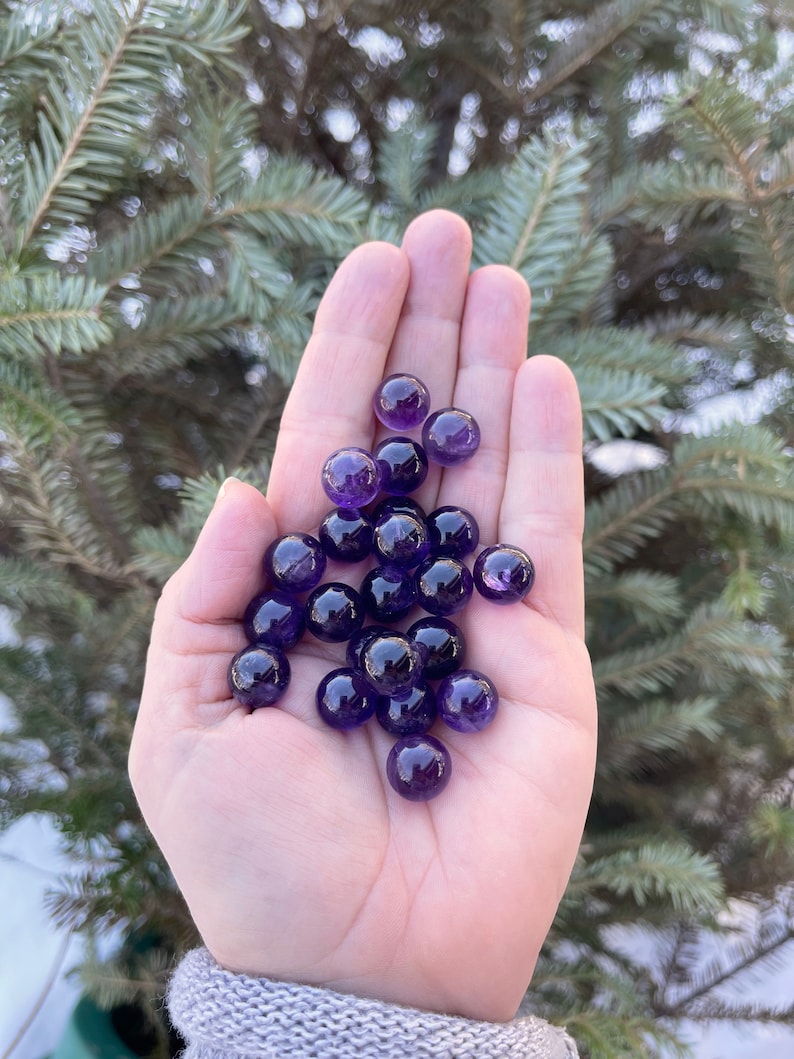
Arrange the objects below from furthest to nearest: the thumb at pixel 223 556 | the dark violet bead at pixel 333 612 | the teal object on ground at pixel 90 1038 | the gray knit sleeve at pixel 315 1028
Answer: the teal object on ground at pixel 90 1038 < the dark violet bead at pixel 333 612 < the thumb at pixel 223 556 < the gray knit sleeve at pixel 315 1028

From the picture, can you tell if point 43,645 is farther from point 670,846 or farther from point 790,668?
point 790,668

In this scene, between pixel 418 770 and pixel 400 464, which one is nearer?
pixel 418 770

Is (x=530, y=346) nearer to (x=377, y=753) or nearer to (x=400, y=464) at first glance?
(x=400, y=464)

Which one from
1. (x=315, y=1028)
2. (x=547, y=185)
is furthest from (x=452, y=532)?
(x=315, y=1028)

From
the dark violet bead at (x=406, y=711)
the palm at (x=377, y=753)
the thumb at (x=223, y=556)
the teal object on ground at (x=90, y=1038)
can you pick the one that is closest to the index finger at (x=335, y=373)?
the palm at (x=377, y=753)

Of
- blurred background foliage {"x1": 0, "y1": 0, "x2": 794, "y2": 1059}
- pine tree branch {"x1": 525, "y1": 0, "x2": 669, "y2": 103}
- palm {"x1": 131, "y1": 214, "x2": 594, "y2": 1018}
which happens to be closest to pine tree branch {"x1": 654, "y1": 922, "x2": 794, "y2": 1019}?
blurred background foliage {"x1": 0, "y1": 0, "x2": 794, "y2": 1059}

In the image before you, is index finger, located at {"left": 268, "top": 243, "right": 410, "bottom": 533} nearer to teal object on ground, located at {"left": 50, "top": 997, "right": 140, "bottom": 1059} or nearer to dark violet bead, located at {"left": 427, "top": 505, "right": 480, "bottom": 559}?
dark violet bead, located at {"left": 427, "top": 505, "right": 480, "bottom": 559}

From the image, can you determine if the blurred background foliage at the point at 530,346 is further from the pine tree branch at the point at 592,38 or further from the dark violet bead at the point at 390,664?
the dark violet bead at the point at 390,664
